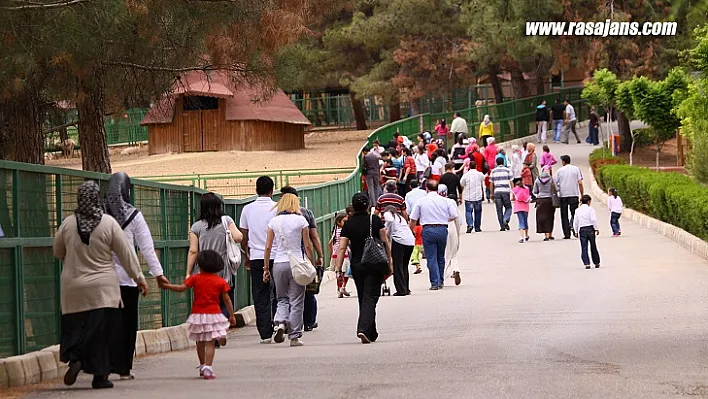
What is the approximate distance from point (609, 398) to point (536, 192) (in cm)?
1902

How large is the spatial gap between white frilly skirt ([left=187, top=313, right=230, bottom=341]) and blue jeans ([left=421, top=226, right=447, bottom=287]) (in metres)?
9.55

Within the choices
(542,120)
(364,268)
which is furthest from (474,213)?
(542,120)

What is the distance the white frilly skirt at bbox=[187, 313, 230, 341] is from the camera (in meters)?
10.9

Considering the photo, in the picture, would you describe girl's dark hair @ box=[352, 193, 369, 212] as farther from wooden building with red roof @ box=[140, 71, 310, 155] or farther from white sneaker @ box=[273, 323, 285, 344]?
wooden building with red roof @ box=[140, 71, 310, 155]

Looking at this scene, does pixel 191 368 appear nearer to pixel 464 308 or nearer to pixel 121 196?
pixel 121 196

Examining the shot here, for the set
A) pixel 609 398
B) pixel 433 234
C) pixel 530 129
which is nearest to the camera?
pixel 609 398

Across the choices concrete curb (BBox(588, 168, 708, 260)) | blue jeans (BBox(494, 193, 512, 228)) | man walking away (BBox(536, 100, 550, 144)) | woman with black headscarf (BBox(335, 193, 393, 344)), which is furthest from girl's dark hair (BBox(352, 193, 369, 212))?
man walking away (BBox(536, 100, 550, 144))

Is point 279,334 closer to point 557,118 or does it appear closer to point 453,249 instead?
point 453,249

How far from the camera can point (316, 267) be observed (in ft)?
48.7

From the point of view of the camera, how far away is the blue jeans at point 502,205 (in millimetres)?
30188

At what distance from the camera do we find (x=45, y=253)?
11.8m

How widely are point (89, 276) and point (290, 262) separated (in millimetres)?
3999

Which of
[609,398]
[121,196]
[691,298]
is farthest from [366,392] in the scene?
[691,298]

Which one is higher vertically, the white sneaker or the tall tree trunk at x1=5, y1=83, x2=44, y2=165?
the tall tree trunk at x1=5, y1=83, x2=44, y2=165
